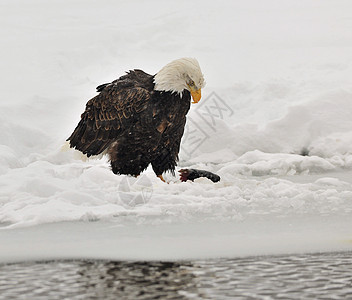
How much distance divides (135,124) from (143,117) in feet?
0.40

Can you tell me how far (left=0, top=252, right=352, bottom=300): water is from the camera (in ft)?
11.3

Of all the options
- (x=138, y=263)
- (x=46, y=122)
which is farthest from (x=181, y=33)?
(x=138, y=263)

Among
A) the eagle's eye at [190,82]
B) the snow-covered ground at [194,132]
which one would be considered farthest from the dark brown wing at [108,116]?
the eagle's eye at [190,82]

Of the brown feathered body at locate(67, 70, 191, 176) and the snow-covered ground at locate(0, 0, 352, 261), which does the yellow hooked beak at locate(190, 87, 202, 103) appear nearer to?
the brown feathered body at locate(67, 70, 191, 176)

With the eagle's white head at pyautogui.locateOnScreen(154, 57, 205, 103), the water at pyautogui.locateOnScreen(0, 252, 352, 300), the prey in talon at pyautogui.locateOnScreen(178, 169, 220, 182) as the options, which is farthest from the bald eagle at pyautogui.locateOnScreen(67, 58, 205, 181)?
the water at pyautogui.locateOnScreen(0, 252, 352, 300)

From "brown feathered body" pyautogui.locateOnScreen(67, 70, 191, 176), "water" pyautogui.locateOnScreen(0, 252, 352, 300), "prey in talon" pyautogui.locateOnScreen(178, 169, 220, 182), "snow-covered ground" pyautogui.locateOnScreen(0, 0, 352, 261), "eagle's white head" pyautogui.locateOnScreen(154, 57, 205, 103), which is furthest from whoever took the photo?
"prey in talon" pyautogui.locateOnScreen(178, 169, 220, 182)

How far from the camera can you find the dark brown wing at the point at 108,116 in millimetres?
6797

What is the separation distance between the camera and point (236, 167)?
7.70 m

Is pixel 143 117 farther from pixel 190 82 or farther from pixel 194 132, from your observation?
pixel 194 132

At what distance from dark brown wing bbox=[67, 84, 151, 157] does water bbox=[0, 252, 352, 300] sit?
9.54 feet

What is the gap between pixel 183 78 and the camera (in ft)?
21.7

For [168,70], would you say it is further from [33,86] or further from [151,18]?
[151,18]

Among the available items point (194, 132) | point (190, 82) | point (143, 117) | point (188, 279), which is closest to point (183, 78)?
point (190, 82)

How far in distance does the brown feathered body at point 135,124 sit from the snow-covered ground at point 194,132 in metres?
0.27
